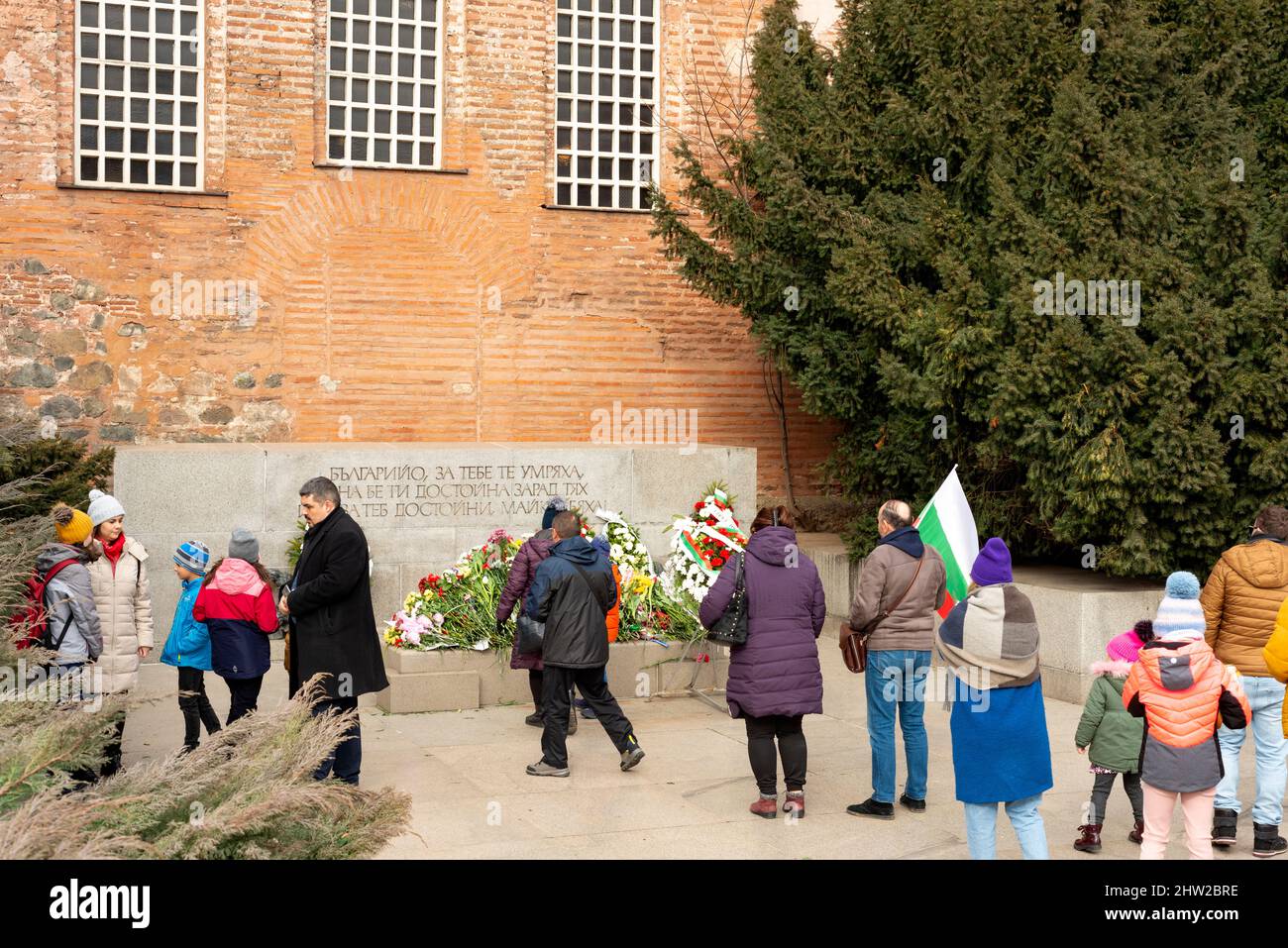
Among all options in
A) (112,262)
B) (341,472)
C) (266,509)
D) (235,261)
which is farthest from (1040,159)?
(112,262)

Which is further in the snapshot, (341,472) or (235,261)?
(235,261)

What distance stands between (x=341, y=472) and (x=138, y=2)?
658 cm

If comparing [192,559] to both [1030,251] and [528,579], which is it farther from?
[1030,251]

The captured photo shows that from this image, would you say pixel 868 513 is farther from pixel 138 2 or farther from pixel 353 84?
pixel 138 2

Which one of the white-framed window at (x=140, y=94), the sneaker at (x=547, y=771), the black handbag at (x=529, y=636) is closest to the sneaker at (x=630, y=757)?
the sneaker at (x=547, y=771)

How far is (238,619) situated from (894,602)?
386cm

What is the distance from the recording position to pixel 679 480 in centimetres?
1325

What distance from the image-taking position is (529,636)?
916cm

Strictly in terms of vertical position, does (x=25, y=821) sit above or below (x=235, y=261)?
below

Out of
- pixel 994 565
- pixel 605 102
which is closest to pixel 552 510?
pixel 994 565

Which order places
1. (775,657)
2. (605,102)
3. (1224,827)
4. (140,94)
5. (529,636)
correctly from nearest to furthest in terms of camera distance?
(1224,827) → (775,657) → (529,636) → (140,94) → (605,102)

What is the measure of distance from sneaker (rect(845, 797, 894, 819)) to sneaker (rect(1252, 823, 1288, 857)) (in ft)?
6.26

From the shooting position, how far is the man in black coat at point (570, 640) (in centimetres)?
838

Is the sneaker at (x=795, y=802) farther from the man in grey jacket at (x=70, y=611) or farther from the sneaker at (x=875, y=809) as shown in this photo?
the man in grey jacket at (x=70, y=611)
